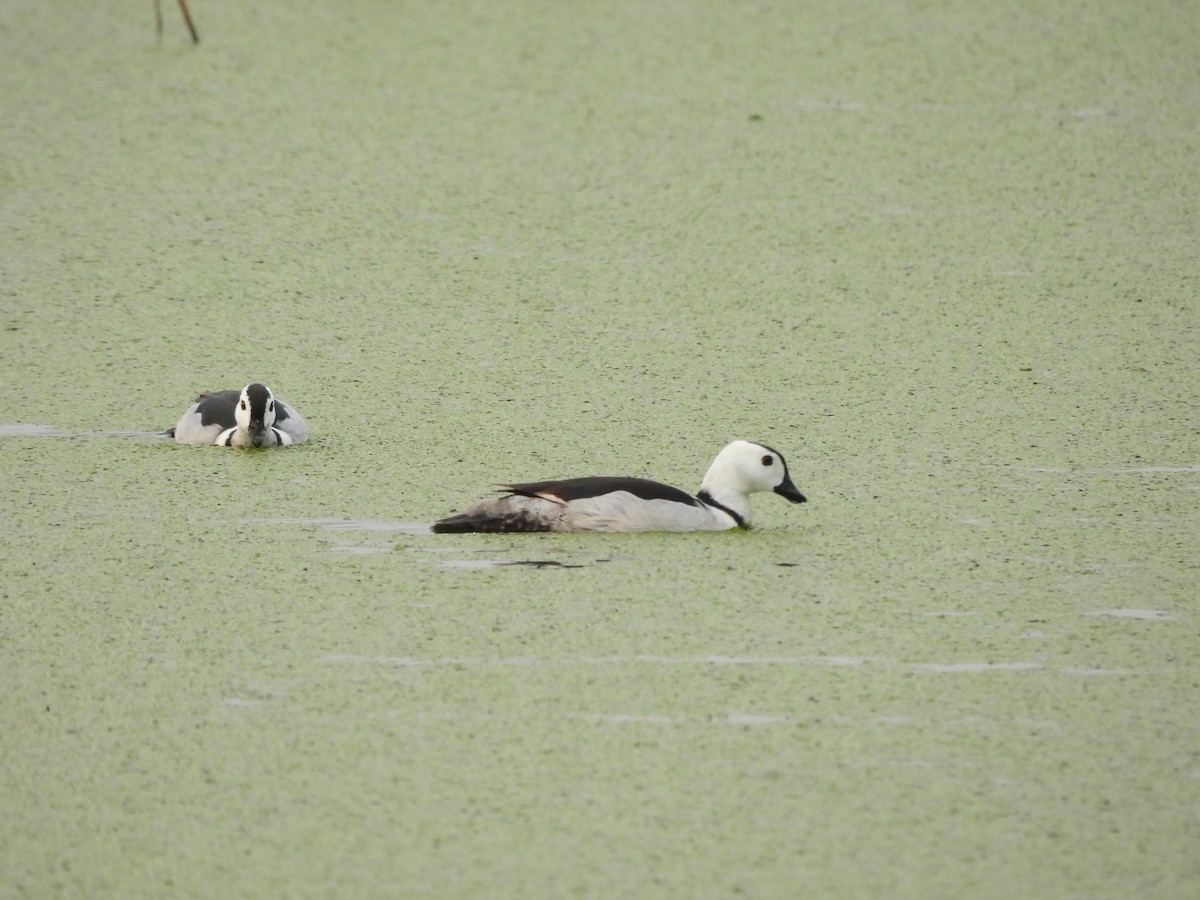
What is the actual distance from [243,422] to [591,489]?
3.22ft

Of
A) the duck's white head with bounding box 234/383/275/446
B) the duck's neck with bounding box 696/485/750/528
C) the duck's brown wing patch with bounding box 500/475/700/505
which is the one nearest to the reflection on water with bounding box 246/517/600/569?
the duck's brown wing patch with bounding box 500/475/700/505

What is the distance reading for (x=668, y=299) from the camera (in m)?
4.78

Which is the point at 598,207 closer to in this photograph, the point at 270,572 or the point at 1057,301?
the point at 1057,301

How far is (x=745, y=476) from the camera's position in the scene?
3176 millimetres

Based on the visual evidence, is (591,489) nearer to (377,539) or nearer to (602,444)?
(377,539)

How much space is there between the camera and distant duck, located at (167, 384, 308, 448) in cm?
372

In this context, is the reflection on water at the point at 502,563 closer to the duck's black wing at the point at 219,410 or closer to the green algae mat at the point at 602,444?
the green algae mat at the point at 602,444

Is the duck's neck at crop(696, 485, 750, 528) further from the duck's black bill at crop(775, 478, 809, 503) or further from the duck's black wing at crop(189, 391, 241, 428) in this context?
the duck's black wing at crop(189, 391, 241, 428)

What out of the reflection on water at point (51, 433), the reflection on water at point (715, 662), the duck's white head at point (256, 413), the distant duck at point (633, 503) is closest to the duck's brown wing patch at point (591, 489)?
the distant duck at point (633, 503)

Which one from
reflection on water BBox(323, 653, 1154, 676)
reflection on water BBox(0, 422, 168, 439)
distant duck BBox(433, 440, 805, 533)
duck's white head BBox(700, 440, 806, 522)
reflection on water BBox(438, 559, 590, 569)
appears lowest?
reflection on water BBox(323, 653, 1154, 676)

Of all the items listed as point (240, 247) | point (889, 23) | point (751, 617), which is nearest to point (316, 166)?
point (240, 247)

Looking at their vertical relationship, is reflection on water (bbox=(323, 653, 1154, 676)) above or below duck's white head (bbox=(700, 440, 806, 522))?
below

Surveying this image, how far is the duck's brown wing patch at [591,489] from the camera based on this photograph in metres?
3.05

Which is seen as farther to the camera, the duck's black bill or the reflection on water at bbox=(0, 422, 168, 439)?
the reflection on water at bbox=(0, 422, 168, 439)
